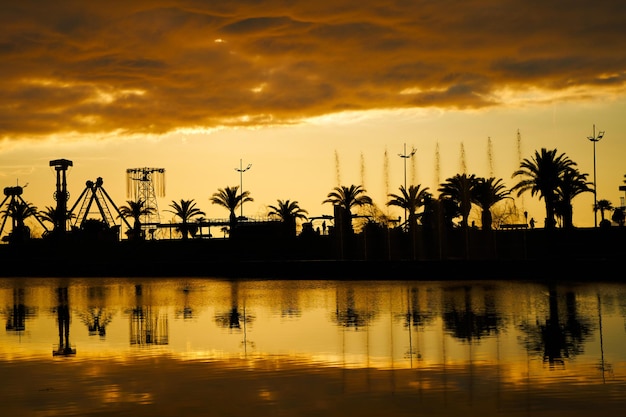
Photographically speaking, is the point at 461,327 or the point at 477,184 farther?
the point at 477,184

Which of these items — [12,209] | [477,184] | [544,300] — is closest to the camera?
[544,300]

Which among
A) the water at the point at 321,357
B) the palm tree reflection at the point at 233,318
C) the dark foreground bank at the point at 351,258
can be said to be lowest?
the water at the point at 321,357

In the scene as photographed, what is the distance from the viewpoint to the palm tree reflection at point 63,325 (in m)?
17.0

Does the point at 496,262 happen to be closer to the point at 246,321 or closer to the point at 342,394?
the point at 246,321

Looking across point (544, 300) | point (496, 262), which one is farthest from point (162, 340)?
point (496, 262)

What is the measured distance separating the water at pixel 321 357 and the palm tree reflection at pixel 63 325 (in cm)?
4

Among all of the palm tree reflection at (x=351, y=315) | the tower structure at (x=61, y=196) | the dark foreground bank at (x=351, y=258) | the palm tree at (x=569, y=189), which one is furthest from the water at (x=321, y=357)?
the tower structure at (x=61, y=196)

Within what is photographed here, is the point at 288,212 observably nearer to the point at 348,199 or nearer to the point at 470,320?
the point at 348,199

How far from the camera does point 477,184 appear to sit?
7344 cm

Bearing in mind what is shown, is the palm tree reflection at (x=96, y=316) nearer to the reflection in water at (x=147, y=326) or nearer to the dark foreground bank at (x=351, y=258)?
the reflection in water at (x=147, y=326)

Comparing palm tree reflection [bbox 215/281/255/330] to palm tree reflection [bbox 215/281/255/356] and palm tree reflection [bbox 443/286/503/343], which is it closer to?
palm tree reflection [bbox 215/281/255/356]

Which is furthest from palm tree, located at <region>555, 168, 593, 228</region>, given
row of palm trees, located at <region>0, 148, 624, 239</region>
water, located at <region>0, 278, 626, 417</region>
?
water, located at <region>0, 278, 626, 417</region>

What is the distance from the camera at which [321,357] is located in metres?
15.6

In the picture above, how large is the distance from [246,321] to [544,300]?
10592 millimetres
